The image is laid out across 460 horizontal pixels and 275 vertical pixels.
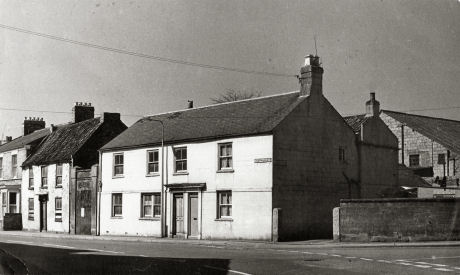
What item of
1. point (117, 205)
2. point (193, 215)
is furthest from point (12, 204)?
point (193, 215)

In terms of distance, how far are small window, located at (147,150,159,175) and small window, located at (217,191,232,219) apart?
557cm

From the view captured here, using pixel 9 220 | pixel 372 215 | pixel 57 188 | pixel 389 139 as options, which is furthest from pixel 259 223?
pixel 9 220

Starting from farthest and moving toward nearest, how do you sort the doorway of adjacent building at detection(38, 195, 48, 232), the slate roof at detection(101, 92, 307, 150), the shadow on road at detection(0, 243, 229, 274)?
the doorway of adjacent building at detection(38, 195, 48, 232)
the slate roof at detection(101, 92, 307, 150)
the shadow on road at detection(0, 243, 229, 274)

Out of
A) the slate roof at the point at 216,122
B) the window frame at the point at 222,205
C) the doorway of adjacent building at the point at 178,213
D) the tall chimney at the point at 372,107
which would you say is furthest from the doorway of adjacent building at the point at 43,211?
the tall chimney at the point at 372,107

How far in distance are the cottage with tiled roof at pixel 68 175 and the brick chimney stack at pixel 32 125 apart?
8.90m

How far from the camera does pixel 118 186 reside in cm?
3728

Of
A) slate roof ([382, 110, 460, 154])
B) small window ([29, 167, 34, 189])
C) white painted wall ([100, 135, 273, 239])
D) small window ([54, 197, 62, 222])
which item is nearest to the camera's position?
white painted wall ([100, 135, 273, 239])

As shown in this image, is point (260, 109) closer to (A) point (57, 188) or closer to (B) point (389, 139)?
(B) point (389, 139)

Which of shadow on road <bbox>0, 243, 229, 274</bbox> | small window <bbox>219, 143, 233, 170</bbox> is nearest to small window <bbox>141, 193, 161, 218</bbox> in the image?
small window <bbox>219, 143, 233, 170</bbox>

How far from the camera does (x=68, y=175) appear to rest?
4191cm

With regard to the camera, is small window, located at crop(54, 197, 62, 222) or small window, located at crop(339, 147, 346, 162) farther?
small window, located at crop(54, 197, 62, 222)

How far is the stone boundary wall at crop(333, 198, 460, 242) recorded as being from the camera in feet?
85.2

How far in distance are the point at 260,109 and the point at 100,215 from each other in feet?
45.0

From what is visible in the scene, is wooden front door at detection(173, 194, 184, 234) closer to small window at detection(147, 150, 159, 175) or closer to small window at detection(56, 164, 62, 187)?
small window at detection(147, 150, 159, 175)
